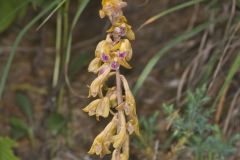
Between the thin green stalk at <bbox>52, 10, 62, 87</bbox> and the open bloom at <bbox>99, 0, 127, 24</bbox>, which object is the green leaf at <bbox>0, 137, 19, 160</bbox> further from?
the open bloom at <bbox>99, 0, 127, 24</bbox>

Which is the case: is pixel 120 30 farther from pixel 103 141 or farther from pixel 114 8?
pixel 103 141

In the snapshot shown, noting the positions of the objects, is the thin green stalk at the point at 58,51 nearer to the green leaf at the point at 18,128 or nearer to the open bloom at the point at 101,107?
the green leaf at the point at 18,128

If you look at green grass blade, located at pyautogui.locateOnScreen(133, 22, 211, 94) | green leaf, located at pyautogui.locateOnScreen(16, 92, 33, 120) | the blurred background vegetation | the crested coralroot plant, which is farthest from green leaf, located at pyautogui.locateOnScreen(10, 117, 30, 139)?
the crested coralroot plant

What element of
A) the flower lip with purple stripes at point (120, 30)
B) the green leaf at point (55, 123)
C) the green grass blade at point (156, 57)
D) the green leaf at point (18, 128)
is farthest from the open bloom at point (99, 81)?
the green leaf at point (18, 128)

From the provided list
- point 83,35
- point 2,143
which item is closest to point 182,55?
point 83,35

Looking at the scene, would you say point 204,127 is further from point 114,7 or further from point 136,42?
point 136,42

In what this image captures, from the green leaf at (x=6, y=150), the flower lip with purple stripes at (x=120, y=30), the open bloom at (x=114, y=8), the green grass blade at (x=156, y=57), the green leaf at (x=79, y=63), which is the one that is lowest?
the flower lip with purple stripes at (x=120, y=30)

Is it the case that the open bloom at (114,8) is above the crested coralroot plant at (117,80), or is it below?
above
